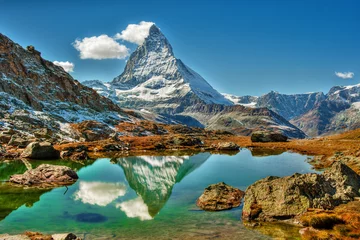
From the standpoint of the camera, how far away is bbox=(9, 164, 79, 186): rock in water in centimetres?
5153

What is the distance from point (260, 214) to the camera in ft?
101

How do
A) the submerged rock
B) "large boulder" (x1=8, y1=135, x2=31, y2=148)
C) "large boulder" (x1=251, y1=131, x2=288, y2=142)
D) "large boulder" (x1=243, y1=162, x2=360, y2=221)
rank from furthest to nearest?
1. "large boulder" (x1=251, y1=131, x2=288, y2=142)
2. "large boulder" (x1=8, y1=135, x2=31, y2=148)
3. the submerged rock
4. "large boulder" (x1=243, y1=162, x2=360, y2=221)

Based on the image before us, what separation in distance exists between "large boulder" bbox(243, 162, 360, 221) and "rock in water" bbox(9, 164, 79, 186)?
33.6 m

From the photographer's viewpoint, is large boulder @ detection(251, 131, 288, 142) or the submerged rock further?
large boulder @ detection(251, 131, 288, 142)

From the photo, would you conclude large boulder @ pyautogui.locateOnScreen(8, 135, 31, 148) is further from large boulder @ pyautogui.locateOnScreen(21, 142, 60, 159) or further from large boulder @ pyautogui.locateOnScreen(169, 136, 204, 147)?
large boulder @ pyautogui.locateOnScreen(169, 136, 204, 147)

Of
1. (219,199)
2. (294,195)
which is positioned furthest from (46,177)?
(294,195)

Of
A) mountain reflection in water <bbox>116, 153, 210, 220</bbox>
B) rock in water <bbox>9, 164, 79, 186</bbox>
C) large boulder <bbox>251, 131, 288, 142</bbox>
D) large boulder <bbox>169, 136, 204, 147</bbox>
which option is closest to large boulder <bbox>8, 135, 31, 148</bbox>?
mountain reflection in water <bbox>116, 153, 210, 220</bbox>

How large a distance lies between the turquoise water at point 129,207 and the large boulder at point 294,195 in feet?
7.90

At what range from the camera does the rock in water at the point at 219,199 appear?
35594 mm

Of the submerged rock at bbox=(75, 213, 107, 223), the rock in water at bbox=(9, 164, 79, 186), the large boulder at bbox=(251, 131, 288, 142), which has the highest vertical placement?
the large boulder at bbox=(251, 131, 288, 142)

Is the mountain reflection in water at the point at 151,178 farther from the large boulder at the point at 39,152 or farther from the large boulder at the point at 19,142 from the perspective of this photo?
the large boulder at the point at 19,142

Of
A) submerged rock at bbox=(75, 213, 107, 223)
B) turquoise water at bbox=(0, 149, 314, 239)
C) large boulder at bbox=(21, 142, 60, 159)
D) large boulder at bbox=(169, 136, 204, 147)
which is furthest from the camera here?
large boulder at bbox=(169, 136, 204, 147)

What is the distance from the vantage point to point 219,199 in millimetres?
37094

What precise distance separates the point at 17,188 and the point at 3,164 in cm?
3166
